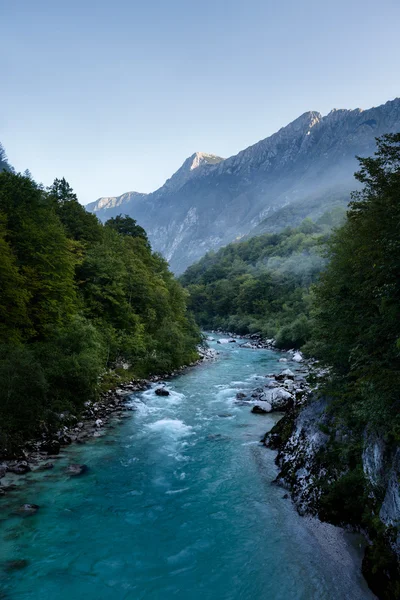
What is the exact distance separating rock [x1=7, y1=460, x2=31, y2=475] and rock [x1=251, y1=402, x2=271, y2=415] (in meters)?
13.0

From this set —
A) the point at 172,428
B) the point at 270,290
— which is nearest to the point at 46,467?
the point at 172,428

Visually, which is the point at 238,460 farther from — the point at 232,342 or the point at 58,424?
the point at 232,342

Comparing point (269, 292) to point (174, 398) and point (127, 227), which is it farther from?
point (174, 398)

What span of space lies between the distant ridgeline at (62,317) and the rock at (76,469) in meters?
2.62

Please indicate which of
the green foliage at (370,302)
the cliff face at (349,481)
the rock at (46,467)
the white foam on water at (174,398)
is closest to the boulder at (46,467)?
the rock at (46,467)

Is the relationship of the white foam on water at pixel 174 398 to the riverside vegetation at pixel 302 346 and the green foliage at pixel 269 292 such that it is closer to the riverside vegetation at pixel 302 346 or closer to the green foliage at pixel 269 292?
the riverside vegetation at pixel 302 346

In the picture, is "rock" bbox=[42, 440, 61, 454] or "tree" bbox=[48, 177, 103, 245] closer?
"rock" bbox=[42, 440, 61, 454]

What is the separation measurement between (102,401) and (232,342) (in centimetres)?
4789

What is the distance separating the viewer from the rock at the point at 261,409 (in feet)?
69.6

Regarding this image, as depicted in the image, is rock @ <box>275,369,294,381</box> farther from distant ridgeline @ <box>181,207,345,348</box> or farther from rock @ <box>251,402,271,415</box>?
distant ridgeline @ <box>181,207,345,348</box>

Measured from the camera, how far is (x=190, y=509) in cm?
1127

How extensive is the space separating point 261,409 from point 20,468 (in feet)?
44.5

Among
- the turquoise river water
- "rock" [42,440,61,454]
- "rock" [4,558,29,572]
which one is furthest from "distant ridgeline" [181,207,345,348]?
"rock" [4,558,29,572]

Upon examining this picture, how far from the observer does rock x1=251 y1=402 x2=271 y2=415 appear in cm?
2122
